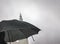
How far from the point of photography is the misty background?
7.26 feet

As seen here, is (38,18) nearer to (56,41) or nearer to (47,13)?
(47,13)

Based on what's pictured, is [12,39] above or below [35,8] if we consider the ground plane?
below

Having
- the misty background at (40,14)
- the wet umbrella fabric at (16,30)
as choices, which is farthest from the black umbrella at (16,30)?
the misty background at (40,14)

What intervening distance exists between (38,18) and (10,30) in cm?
126

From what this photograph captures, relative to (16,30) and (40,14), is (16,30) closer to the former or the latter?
(16,30)

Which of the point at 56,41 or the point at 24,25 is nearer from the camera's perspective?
the point at 24,25

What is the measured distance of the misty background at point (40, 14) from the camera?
2.21m

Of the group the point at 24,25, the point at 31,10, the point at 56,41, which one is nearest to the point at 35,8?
the point at 31,10

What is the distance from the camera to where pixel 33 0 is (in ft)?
7.52

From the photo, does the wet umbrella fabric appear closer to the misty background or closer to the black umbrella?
the black umbrella

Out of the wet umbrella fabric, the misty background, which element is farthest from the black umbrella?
the misty background

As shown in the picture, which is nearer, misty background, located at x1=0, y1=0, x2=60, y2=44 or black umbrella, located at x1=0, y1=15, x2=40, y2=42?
black umbrella, located at x1=0, y1=15, x2=40, y2=42

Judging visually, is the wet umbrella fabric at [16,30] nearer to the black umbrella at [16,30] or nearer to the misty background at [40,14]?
the black umbrella at [16,30]

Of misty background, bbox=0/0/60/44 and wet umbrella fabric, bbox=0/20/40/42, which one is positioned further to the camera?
misty background, bbox=0/0/60/44
